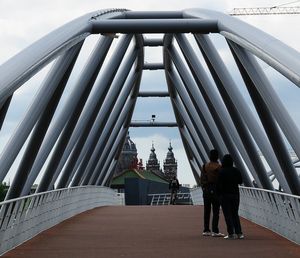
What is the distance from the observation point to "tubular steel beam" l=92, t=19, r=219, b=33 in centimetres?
2262

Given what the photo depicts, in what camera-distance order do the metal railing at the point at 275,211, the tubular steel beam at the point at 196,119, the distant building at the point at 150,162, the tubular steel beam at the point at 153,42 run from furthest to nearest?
the distant building at the point at 150,162 < the tubular steel beam at the point at 153,42 < the tubular steel beam at the point at 196,119 < the metal railing at the point at 275,211

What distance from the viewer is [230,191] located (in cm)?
1516

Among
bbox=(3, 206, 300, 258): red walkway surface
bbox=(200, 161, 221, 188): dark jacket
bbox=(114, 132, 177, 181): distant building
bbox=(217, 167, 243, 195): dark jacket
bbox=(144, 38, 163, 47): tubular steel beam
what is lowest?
bbox=(3, 206, 300, 258): red walkway surface

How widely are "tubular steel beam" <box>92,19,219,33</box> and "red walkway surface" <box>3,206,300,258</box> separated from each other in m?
6.67

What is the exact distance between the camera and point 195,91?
1522 inches

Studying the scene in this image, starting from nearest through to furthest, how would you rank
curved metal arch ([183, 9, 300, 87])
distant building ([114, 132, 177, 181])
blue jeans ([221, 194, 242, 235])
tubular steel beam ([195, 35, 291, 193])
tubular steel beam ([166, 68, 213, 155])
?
1. blue jeans ([221, 194, 242, 235])
2. curved metal arch ([183, 9, 300, 87])
3. tubular steel beam ([195, 35, 291, 193])
4. tubular steel beam ([166, 68, 213, 155])
5. distant building ([114, 132, 177, 181])

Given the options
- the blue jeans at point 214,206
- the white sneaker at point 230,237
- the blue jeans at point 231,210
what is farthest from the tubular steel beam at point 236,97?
the blue jeans at point 231,210

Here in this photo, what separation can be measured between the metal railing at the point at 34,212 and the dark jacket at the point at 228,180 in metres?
4.15

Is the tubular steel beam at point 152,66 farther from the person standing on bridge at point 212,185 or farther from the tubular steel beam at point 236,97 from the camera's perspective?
the person standing on bridge at point 212,185

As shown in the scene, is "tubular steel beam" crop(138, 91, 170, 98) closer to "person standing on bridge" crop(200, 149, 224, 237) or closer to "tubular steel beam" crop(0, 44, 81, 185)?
"tubular steel beam" crop(0, 44, 81, 185)

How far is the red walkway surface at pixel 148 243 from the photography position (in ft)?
40.3

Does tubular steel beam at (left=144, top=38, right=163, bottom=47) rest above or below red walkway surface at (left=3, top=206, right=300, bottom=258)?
above

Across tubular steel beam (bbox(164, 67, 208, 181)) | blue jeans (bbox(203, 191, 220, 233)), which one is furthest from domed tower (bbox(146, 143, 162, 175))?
blue jeans (bbox(203, 191, 220, 233))

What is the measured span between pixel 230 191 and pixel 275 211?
7.41 ft
